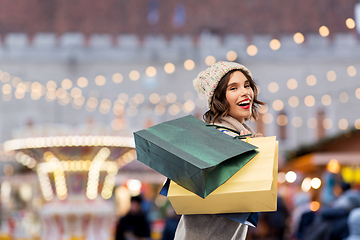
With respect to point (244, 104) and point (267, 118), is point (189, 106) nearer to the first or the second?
point (267, 118)

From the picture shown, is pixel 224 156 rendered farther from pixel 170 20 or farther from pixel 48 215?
pixel 170 20

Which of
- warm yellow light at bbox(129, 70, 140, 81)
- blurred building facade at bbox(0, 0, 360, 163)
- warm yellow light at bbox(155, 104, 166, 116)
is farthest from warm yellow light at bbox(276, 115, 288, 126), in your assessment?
warm yellow light at bbox(129, 70, 140, 81)

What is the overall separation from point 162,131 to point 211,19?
87.1 feet

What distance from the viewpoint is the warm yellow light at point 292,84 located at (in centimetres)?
2434

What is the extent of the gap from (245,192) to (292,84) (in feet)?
77.6

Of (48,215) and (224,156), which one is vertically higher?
(224,156)

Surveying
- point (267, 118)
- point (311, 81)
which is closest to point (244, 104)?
point (311, 81)

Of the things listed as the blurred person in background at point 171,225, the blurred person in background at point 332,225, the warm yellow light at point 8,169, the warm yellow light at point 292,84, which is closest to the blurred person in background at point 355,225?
the blurred person in background at point 332,225

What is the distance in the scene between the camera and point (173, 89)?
27000 mm

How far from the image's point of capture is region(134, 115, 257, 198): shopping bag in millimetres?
1906

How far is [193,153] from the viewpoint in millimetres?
1972

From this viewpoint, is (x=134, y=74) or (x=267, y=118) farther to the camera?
(x=267, y=118)

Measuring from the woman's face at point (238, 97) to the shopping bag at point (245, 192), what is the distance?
11.2 inches

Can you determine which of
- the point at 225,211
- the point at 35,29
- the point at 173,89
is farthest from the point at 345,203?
the point at 35,29
